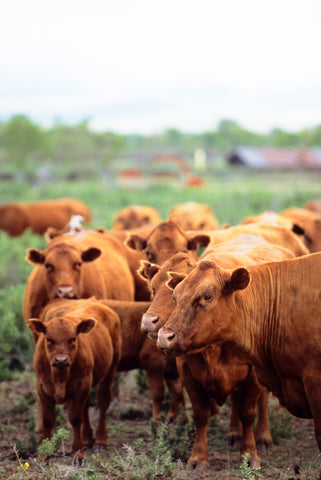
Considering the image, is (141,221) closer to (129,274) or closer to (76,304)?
(129,274)

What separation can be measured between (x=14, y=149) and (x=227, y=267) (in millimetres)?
59536

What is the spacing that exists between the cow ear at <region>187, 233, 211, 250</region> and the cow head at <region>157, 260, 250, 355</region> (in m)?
2.10

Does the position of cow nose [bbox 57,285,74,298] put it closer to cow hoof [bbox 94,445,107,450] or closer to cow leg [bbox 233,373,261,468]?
cow hoof [bbox 94,445,107,450]

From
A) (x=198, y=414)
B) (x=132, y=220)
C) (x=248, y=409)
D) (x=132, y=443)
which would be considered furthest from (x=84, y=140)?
(x=248, y=409)

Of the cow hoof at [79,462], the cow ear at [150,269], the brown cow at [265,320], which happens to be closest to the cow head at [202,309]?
the brown cow at [265,320]

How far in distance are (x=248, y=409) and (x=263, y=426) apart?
0.69 metres

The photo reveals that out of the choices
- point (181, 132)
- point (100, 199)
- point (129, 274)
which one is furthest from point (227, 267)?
point (181, 132)

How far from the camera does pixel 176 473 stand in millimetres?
5090

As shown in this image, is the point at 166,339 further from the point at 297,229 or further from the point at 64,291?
the point at 297,229

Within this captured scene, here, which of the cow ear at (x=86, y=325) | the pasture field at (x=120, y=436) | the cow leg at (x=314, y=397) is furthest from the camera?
the cow ear at (x=86, y=325)

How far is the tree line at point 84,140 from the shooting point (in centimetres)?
6347

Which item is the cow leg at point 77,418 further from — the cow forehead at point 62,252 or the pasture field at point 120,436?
the cow forehead at point 62,252

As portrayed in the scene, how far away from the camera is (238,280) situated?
4.52 meters

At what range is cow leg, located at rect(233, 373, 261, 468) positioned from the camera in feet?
18.1
